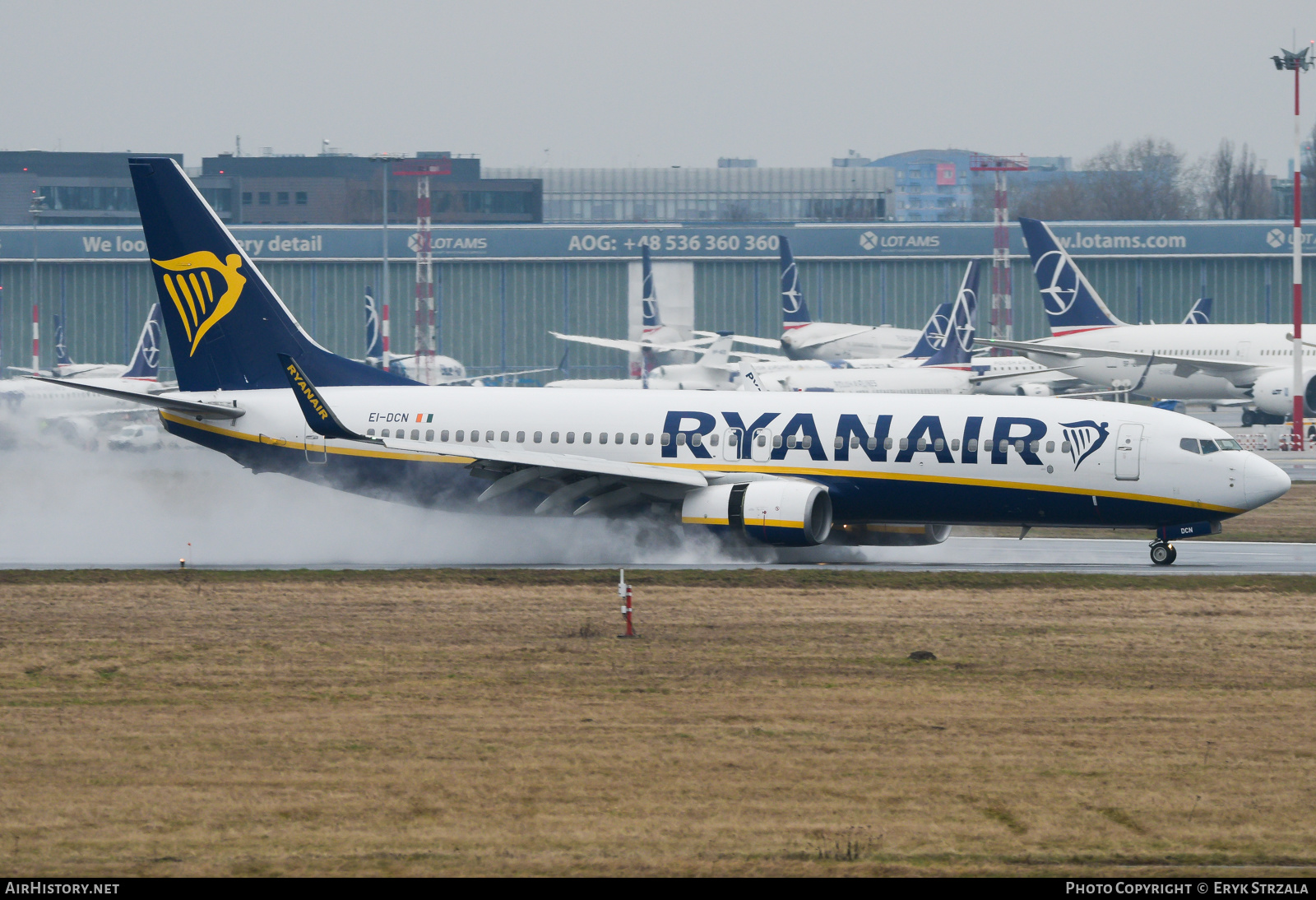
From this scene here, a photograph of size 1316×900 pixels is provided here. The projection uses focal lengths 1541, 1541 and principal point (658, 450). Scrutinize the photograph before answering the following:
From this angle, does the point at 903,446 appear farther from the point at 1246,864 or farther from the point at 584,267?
the point at 584,267

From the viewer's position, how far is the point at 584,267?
366ft

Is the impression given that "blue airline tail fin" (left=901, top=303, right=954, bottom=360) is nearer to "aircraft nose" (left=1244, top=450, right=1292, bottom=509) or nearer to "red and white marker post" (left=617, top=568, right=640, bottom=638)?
"aircraft nose" (left=1244, top=450, right=1292, bottom=509)

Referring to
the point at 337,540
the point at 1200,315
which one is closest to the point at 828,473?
the point at 337,540

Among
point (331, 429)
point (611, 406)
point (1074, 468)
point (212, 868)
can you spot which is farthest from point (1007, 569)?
point (212, 868)

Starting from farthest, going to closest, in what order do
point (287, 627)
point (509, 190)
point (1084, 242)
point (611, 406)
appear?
point (509, 190) < point (1084, 242) < point (611, 406) < point (287, 627)

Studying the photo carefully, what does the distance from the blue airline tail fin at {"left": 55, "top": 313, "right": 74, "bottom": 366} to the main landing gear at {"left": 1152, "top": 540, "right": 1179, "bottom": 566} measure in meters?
71.6

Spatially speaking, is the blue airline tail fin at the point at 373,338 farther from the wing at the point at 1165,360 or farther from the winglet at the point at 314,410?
the winglet at the point at 314,410

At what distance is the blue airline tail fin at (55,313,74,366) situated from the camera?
8906 cm

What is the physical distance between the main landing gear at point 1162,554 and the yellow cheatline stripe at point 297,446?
47.7ft

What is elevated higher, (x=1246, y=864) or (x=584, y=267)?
(x=584, y=267)

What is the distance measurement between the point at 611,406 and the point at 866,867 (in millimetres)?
23420

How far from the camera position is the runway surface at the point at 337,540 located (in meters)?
33.1

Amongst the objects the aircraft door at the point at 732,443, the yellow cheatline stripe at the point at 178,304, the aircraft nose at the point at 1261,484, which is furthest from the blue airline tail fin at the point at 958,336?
the yellow cheatline stripe at the point at 178,304

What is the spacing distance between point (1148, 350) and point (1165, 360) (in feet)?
5.56
